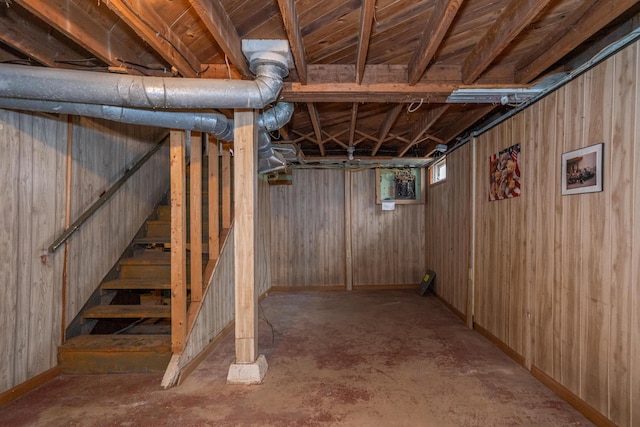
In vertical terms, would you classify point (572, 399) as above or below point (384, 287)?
above

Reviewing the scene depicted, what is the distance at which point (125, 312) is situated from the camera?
2.81 metres

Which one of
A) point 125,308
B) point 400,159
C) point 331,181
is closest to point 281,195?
point 331,181

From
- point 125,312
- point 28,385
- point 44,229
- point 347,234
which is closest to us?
point 28,385

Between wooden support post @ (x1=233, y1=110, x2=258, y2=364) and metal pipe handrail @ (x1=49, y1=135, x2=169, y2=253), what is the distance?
1.35m

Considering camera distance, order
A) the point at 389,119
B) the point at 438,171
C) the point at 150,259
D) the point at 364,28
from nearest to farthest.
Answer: the point at 364,28, the point at 150,259, the point at 389,119, the point at 438,171

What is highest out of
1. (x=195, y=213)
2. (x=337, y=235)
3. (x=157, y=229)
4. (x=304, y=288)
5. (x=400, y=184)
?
(x=400, y=184)

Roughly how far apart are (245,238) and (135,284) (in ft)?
4.31

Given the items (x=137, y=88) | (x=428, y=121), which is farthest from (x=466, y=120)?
(x=137, y=88)

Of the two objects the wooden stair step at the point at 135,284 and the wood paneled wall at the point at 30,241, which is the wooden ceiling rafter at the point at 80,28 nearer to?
the wood paneled wall at the point at 30,241

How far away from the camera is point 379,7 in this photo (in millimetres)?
1822

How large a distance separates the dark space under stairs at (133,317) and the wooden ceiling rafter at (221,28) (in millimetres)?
2081

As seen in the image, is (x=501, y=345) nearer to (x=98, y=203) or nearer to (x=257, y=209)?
(x=257, y=209)

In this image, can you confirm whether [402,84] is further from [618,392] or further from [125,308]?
[125,308]

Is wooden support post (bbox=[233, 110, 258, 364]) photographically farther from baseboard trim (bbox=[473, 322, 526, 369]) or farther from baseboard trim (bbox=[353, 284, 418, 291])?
baseboard trim (bbox=[353, 284, 418, 291])
